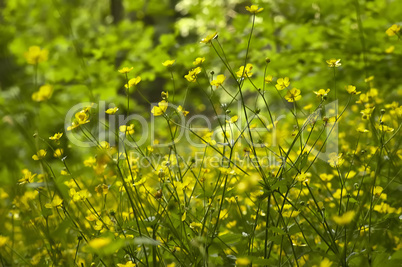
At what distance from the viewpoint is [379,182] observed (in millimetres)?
1141

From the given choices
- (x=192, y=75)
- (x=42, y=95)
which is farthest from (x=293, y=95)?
(x=42, y=95)

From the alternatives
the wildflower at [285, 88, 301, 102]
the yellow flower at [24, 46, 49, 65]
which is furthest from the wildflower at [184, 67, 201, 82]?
the yellow flower at [24, 46, 49, 65]

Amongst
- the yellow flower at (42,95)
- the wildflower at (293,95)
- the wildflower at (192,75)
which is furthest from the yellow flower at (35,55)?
the wildflower at (293,95)

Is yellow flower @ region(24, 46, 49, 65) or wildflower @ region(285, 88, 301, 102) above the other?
yellow flower @ region(24, 46, 49, 65)

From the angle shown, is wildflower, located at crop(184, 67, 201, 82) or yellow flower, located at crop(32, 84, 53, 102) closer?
yellow flower, located at crop(32, 84, 53, 102)

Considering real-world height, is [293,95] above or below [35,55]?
below

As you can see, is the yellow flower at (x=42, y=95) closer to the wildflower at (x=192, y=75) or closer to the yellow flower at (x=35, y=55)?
the yellow flower at (x=35, y=55)

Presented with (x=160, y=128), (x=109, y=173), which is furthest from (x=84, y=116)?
(x=160, y=128)

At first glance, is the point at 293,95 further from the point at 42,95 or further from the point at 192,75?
the point at 42,95

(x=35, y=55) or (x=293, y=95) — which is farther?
(x=293, y=95)

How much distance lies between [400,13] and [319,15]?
435 mm

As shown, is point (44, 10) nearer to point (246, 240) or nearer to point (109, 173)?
point (109, 173)

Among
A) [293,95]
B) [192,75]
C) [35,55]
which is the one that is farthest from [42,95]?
[293,95]

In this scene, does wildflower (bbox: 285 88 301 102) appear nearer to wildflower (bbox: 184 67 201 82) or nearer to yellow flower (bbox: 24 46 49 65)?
wildflower (bbox: 184 67 201 82)
